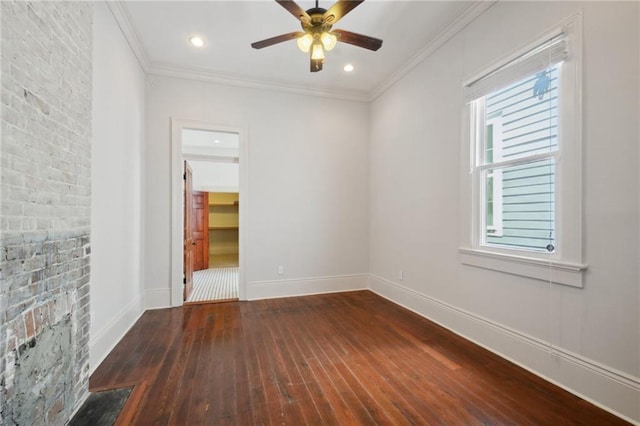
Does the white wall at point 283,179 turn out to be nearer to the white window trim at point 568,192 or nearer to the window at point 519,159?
the window at point 519,159

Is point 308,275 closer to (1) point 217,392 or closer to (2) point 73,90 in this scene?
(1) point 217,392

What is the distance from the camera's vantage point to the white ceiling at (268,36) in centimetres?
261

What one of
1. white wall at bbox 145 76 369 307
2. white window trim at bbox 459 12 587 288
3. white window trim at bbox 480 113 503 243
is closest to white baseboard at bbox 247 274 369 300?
white wall at bbox 145 76 369 307

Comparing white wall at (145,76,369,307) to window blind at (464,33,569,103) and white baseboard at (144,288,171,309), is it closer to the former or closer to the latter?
white baseboard at (144,288,171,309)

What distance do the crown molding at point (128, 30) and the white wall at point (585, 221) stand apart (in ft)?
10.4

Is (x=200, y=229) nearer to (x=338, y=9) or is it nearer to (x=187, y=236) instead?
(x=187, y=236)

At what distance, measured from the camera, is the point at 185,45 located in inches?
126

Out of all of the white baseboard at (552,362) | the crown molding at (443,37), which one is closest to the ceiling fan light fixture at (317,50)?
the crown molding at (443,37)

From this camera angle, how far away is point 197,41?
311 cm

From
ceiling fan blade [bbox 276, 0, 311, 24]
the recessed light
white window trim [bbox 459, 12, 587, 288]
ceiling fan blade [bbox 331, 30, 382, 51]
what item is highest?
the recessed light

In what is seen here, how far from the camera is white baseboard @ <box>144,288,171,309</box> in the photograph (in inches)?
140

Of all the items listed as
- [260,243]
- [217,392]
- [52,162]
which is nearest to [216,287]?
[260,243]

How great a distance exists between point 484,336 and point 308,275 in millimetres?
2396

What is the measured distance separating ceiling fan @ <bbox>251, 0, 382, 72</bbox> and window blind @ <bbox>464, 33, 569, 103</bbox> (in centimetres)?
104
